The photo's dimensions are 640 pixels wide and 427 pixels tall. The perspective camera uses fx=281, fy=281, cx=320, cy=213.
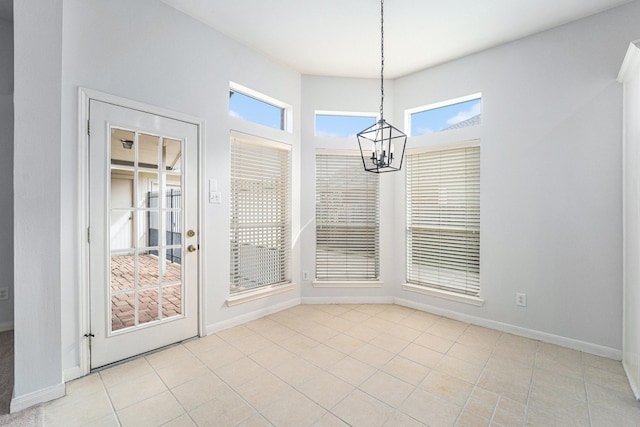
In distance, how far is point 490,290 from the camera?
3.14 m

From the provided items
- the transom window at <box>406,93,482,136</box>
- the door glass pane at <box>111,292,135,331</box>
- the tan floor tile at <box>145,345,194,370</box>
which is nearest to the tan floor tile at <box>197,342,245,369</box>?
the tan floor tile at <box>145,345,194,370</box>

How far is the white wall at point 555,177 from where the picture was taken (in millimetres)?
2496

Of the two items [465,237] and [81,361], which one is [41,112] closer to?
[81,361]

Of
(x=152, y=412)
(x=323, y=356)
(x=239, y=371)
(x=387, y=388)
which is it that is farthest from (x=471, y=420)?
(x=152, y=412)

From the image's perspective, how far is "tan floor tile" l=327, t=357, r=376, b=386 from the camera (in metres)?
2.13

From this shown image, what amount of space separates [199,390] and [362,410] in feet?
3.74

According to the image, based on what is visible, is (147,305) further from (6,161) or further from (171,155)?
(6,161)

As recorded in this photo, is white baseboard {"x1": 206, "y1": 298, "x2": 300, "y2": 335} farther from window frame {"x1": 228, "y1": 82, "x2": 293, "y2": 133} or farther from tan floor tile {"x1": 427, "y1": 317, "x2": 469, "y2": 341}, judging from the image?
window frame {"x1": 228, "y1": 82, "x2": 293, "y2": 133}

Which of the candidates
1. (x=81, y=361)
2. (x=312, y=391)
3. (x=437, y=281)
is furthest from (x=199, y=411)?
(x=437, y=281)

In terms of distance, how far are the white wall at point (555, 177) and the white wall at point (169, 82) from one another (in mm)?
2346

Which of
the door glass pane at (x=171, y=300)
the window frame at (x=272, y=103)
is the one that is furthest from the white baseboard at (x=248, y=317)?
the window frame at (x=272, y=103)

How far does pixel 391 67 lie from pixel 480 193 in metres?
1.91

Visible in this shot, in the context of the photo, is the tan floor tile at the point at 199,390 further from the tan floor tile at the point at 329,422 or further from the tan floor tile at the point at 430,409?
the tan floor tile at the point at 430,409

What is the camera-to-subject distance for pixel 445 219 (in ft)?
11.4
